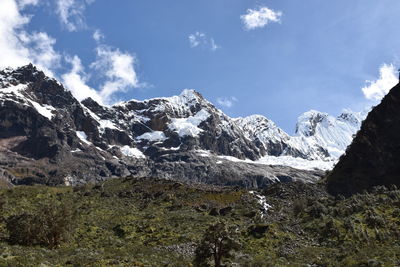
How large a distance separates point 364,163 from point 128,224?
4021 inches

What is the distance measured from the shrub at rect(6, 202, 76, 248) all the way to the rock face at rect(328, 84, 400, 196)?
91.5 m

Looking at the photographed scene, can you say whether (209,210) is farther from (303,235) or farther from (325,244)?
(325,244)

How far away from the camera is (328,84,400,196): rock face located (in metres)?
130

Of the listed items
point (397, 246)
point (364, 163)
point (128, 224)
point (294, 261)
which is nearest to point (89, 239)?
point (128, 224)

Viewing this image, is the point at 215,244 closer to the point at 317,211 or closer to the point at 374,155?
the point at 317,211

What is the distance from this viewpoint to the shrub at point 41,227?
45.3m

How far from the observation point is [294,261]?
47.3 metres

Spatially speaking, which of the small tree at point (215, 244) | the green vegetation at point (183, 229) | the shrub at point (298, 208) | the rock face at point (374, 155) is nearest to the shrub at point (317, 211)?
the green vegetation at point (183, 229)

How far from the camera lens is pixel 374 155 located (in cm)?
13938

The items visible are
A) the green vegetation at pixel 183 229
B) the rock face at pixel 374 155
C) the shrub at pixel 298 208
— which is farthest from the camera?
the rock face at pixel 374 155

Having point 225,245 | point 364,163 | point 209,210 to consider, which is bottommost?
point 225,245

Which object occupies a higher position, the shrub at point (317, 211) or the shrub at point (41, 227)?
the shrub at point (317, 211)

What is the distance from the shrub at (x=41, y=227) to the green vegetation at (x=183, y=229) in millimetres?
114

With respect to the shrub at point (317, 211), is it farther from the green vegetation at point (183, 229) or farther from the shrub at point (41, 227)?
the shrub at point (41, 227)
